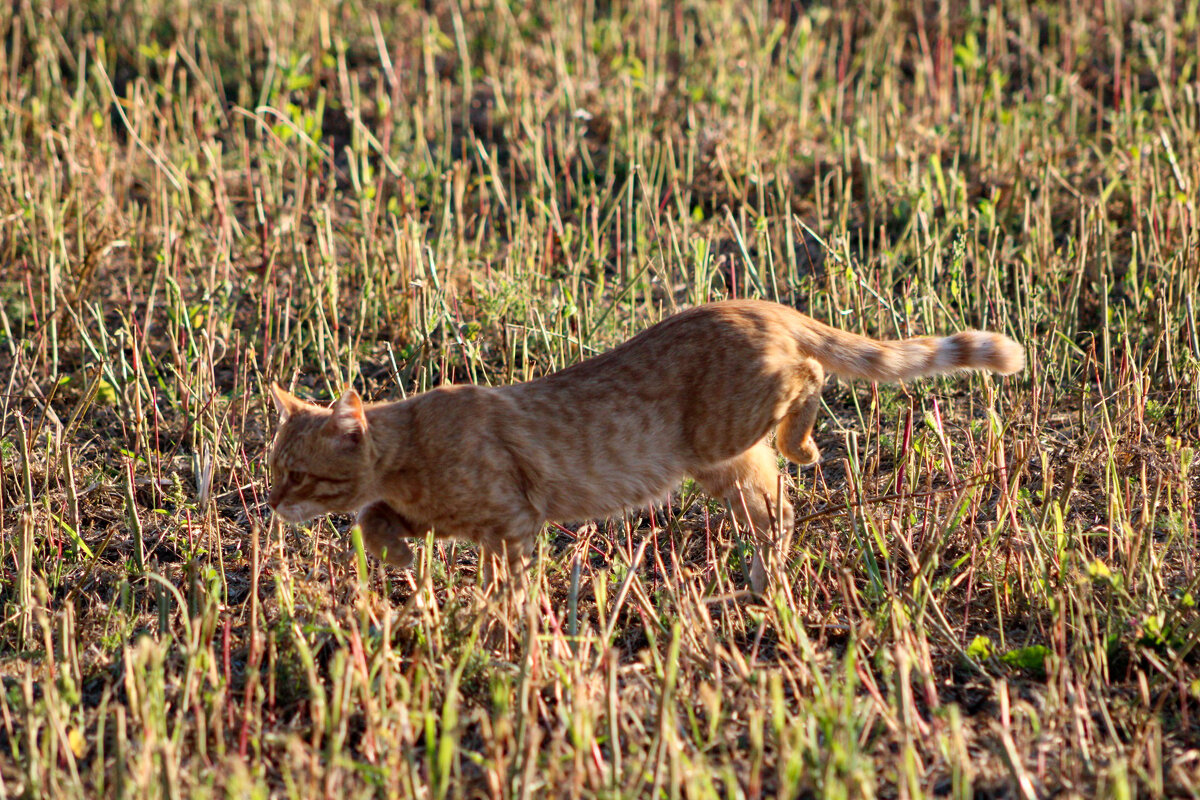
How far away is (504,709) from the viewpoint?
10.1 feet

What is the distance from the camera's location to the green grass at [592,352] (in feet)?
10.6

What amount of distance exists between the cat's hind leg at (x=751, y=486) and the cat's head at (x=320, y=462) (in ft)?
3.92

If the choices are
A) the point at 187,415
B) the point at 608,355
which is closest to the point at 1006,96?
the point at 608,355

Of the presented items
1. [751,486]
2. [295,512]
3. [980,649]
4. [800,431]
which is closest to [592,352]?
[751,486]

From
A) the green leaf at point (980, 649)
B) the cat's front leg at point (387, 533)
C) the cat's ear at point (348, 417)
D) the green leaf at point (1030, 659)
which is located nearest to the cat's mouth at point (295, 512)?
the cat's front leg at point (387, 533)

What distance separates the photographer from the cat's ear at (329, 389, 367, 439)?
12.8 feet

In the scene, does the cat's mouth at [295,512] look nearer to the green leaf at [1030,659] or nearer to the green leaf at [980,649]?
the green leaf at [980,649]

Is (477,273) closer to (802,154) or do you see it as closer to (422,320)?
(422,320)

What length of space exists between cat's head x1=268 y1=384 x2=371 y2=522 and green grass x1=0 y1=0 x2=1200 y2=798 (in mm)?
241

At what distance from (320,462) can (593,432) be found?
2.95 ft

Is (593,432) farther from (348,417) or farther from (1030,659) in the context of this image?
(1030,659)

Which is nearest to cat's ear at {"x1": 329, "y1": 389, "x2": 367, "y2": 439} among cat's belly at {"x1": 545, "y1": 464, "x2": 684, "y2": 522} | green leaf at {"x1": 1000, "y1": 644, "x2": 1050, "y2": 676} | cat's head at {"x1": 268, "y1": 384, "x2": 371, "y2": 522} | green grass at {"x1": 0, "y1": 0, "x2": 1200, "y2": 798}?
cat's head at {"x1": 268, "y1": 384, "x2": 371, "y2": 522}

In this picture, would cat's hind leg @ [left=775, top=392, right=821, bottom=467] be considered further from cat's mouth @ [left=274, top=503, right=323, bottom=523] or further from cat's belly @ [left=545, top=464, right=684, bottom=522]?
cat's mouth @ [left=274, top=503, right=323, bottom=523]

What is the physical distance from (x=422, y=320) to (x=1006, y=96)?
506cm
